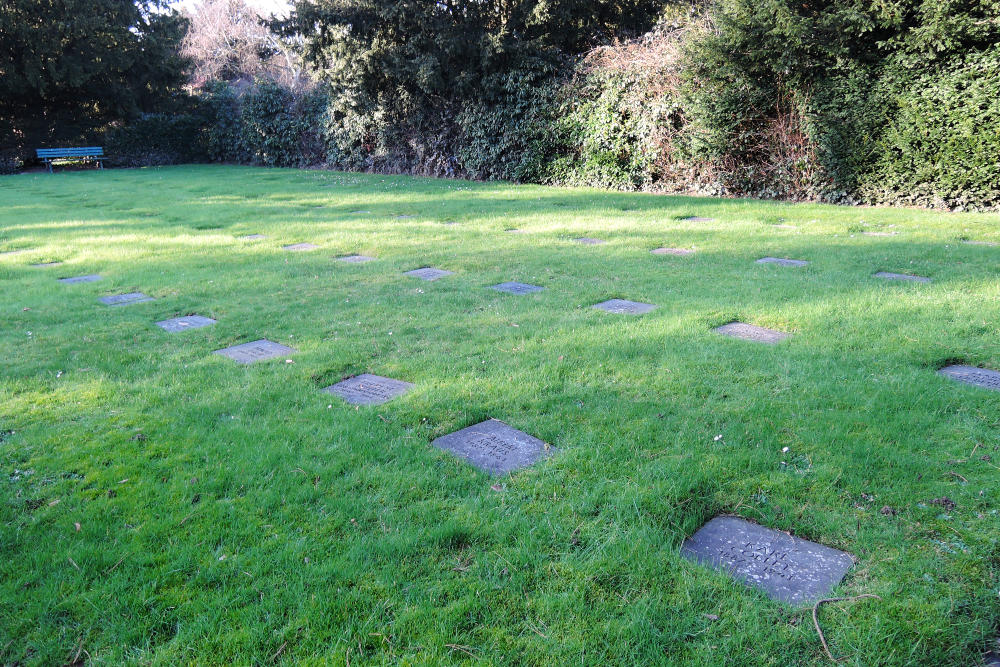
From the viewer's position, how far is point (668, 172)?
11.8 metres

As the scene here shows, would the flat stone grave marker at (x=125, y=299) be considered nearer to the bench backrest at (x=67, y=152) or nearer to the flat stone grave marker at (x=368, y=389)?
the flat stone grave marker at (x=368, y=389)

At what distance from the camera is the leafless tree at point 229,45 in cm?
2952

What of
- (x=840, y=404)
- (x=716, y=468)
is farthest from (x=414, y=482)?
(x=840, y=404)

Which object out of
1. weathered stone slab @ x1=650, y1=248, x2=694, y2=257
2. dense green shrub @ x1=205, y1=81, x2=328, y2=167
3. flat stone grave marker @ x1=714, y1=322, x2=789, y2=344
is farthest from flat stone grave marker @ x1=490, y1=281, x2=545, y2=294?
dense green shrub @ x1=205, y1=81, x2=328, y2=167

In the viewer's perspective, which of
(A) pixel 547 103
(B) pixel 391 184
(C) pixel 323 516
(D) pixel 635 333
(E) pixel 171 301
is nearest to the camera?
(C) pixel 323 516

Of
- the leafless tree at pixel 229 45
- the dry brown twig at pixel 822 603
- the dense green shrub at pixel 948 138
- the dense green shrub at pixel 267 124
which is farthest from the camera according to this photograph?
the leafless tree at pixel 229 45

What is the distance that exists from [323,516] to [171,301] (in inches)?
139

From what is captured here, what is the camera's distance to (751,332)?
4051 mm

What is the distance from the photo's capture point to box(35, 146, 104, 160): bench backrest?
20.6 m

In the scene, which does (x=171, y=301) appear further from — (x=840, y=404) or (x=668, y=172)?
(x=668, y=172)

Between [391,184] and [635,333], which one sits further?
[391,184]

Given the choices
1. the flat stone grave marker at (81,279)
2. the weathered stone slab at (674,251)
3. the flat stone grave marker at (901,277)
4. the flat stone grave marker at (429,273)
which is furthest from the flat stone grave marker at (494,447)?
the flat stone grave marker at (81,279)

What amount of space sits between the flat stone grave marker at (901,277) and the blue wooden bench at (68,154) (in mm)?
22937

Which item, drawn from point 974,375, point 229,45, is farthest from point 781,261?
point 229,45
